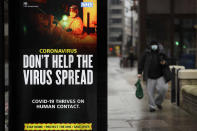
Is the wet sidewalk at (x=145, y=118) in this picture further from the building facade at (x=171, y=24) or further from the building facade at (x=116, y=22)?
the building facade at (x=116, y=22)

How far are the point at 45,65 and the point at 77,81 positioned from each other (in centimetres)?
42

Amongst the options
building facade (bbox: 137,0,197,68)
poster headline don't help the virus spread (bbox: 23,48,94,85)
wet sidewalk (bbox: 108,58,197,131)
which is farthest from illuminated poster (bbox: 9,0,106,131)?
building facade (bbox: 137,0,197,68)

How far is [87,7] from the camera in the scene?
13.2ft

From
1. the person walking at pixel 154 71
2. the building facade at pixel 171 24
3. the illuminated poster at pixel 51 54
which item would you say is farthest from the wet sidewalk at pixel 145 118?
the building facade at pixel 171 24

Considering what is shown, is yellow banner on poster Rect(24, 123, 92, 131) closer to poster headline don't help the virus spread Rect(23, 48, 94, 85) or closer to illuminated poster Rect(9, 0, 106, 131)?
illuminated poster Rect(9, 0, 106, 131)

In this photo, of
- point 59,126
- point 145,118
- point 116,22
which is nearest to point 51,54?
point 59,126

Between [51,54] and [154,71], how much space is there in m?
5.35

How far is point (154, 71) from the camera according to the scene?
355 inches

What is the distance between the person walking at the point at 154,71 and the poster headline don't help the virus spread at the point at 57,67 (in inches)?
203

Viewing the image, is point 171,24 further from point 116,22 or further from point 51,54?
point 116,22

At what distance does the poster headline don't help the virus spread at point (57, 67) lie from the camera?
4.05m

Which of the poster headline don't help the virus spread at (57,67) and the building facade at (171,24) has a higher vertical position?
the building facade at (171,24)

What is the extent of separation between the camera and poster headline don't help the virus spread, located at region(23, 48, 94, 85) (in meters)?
4.05

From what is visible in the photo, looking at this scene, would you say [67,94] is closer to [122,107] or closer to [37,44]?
[37,44]
